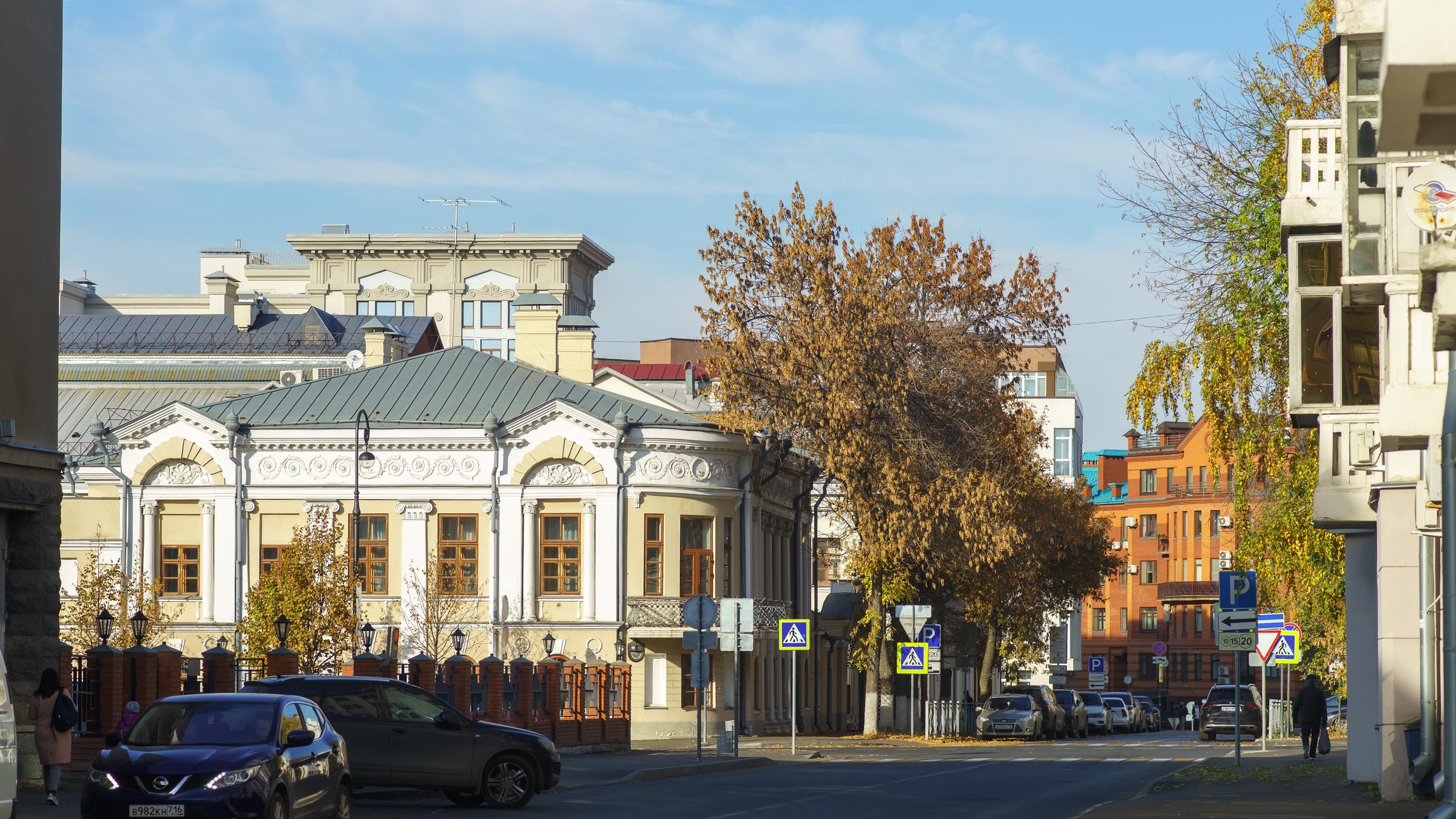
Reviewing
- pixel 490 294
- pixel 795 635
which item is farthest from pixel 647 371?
pixel 795 635

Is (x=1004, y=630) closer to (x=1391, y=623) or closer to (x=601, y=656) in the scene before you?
(x=601, y=656)

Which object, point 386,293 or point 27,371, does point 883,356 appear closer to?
point 27,371

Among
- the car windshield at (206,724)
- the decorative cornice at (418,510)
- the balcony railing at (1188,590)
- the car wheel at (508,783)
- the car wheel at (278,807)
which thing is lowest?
the balcony railing at (1188,590)

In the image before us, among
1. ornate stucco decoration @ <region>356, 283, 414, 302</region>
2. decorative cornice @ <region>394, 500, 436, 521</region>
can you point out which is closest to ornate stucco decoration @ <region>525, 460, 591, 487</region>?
decorative cornice @ <region>394, 500, 436, 521</region>

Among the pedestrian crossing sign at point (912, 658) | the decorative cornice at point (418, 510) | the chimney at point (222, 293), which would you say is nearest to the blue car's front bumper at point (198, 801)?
the pedestrian crossing sign at point (912, 658)

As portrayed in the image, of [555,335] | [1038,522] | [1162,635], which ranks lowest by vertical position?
[1162,635]

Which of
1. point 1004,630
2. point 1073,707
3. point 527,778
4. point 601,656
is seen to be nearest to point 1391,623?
point 527,778

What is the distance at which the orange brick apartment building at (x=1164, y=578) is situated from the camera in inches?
4877

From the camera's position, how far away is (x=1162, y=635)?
125438 mm

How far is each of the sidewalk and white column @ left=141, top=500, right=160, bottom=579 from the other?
107ft

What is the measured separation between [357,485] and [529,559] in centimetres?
530

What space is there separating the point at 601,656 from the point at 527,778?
29228mm

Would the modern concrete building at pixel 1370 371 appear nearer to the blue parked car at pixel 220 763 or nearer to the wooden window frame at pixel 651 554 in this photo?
the blue parked car at pixel 220 763

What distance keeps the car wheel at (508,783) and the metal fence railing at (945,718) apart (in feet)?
98.5
